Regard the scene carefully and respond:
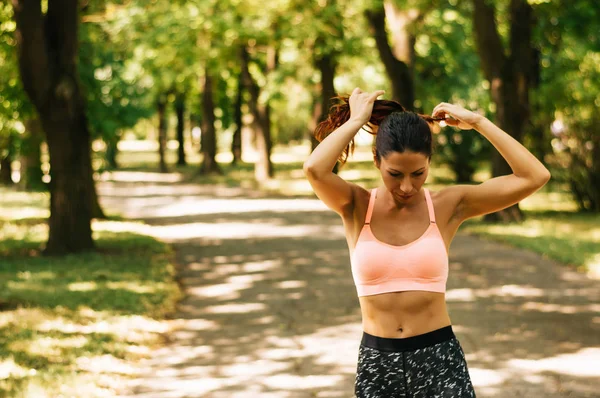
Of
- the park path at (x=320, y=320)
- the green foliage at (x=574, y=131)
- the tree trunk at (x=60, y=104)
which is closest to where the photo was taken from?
the park path at (x=320, y=320)

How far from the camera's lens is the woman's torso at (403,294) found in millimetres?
3436

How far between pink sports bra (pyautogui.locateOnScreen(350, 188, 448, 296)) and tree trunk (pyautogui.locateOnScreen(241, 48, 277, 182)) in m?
29.7

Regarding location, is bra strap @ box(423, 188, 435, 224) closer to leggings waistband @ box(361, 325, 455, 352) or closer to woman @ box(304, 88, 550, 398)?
woman @ box(304, 88, 550, 398)

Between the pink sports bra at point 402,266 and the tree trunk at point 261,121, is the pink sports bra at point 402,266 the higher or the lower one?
the lower one

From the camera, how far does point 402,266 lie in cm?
341

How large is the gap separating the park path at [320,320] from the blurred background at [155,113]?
0.49m

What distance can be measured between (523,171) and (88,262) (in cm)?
1082

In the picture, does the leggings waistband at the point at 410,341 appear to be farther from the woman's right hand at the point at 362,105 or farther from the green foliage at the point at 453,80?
the green foliage at the point at 453,80

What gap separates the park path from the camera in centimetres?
730

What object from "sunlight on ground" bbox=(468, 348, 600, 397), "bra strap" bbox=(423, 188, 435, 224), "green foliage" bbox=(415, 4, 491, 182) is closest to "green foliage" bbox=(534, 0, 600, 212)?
"green foliage" bbox=(415, 4, 491, 182)

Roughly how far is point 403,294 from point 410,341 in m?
0.18

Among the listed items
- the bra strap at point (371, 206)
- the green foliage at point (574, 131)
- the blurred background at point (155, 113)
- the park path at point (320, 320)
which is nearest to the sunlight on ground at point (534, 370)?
the park path at point (320, 320)

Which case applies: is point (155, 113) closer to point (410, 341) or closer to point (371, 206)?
point (371, 206)

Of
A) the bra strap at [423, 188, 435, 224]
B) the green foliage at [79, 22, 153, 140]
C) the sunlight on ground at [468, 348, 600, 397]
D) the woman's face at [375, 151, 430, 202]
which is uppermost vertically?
the green foliage at [79, 22, 153, 140]
